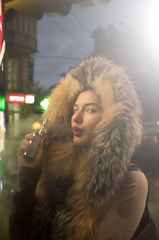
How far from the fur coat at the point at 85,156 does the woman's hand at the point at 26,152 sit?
0.25ft

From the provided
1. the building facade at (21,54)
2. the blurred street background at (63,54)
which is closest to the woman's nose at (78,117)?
the blurred street background at (63,54)

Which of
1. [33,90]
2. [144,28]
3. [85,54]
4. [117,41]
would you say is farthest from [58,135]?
[144,28]

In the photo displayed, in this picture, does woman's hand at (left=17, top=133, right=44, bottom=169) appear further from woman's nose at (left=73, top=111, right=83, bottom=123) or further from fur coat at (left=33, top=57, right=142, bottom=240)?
woman's nose at (left=73, top=111, right=83, bottom=123)

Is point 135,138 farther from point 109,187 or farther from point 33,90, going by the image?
point 33,90

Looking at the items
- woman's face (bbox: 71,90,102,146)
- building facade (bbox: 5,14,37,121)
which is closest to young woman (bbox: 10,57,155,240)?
woman's face (bbox: 71,90,102,146)

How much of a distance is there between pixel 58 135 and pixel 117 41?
93cm

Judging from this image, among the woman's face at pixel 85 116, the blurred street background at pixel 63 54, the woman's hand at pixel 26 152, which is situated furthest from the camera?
the woman's hand at pixel 26 152

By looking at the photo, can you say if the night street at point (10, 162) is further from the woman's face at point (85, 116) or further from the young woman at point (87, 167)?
the woman's face at point (85, 116)

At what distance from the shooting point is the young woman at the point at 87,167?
5.68ft

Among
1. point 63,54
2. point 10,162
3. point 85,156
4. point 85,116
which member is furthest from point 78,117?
point 10,162

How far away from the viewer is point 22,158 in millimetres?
2160

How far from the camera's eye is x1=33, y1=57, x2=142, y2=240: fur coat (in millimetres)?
1750

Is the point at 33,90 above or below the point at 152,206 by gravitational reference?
above

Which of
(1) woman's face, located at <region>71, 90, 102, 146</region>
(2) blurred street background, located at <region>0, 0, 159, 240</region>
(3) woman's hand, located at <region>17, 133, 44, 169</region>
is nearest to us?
(2) blurred street background, located at <region>0, 0, 159, 240</region>
